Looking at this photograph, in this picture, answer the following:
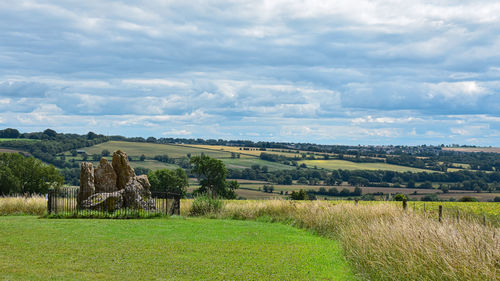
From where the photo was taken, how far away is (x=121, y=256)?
1390cm

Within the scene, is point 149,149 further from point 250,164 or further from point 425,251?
point 425,251

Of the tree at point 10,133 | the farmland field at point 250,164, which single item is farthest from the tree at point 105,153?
the tree at point 10,133

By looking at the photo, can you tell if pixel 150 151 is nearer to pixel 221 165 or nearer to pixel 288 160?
pixel 288 160

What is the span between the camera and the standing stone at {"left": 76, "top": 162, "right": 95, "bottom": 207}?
93.1 feet

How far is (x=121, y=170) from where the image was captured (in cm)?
3070

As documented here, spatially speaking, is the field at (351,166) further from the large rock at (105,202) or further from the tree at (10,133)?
the large rock at (105,202)

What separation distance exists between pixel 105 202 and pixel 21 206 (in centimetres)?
590

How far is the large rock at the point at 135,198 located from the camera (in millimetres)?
27484

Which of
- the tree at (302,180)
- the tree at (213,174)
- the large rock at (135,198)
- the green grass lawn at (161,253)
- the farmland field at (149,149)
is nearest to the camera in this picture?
the green grass lawn at (161,253)

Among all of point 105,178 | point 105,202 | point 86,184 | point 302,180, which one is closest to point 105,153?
point 302,180

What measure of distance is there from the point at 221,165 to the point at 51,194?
37.1 m

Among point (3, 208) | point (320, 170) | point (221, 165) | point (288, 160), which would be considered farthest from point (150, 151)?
point (3, 208)

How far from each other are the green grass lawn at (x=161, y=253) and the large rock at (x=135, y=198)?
560 centimetres

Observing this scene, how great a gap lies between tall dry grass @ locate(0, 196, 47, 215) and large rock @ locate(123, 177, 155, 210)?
17.3 ft
